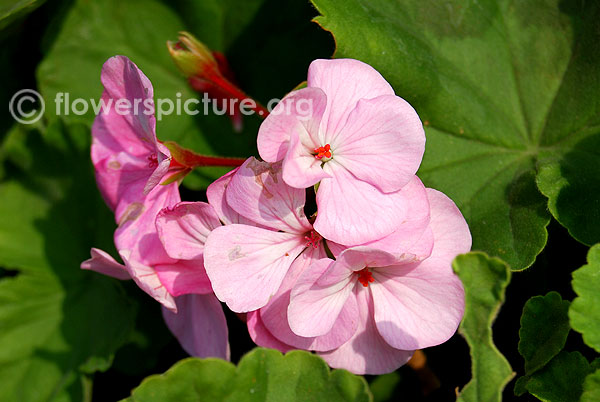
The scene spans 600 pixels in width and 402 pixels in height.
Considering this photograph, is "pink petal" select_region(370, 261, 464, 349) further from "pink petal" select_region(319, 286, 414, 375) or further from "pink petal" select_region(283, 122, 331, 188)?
"pink petal" select_region(283, 122, 331, 188)

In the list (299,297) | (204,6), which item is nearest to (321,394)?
(299,297)

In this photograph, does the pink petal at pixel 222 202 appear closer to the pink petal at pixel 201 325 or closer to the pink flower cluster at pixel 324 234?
the pink flower cluster at pixel 324 234

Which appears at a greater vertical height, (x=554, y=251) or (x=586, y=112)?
(x=586, y=112)

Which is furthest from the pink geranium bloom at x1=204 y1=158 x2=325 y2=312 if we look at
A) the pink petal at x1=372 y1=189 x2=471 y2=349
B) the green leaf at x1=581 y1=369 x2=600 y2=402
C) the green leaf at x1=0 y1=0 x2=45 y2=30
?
the green leaf at x1=0 y1=0 x2=45 y2=30

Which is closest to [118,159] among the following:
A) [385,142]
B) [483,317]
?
[385,142]

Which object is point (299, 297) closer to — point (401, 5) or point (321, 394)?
point (321, 394)

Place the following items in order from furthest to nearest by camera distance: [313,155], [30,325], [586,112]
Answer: [30,325], [586,112], [313,155]

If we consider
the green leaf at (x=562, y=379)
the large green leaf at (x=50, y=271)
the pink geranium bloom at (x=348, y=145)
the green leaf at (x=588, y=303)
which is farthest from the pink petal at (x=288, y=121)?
the large green leaf at (x=50, y=271)
